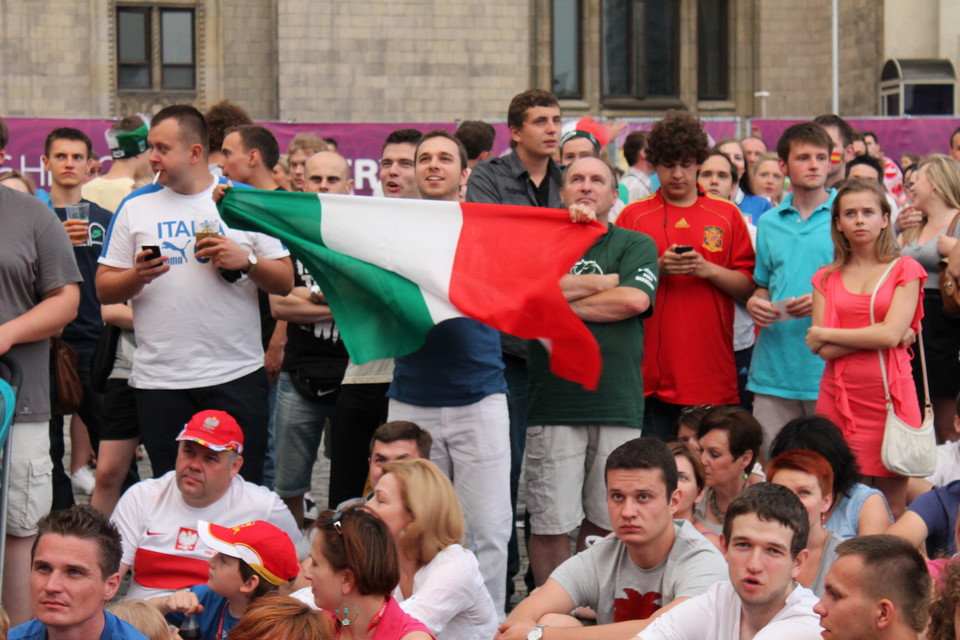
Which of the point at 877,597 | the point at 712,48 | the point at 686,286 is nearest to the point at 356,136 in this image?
the point at 686,286

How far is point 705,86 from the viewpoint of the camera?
91.2 feet

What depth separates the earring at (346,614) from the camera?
4.33 m

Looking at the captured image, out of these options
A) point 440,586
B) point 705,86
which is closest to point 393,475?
point 440,586

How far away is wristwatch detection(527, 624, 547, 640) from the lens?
450 cm

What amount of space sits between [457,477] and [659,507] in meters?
1.17

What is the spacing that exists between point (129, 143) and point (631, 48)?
780 inches

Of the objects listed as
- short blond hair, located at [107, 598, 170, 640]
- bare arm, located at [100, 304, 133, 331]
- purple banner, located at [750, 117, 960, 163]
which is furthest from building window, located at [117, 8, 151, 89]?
short blond hair, located at [107, 598, 170, 640]

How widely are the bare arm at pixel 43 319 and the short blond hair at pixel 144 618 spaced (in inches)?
45.5

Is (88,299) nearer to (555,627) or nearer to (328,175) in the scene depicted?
(328,175)

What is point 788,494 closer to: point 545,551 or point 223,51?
point 545,551

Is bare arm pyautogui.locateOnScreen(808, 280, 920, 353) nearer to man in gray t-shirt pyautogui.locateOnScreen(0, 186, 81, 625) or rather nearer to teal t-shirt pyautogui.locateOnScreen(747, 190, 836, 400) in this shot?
teal t-shirt pyautogui.locateOnScreen(747, 190, 836, 400)

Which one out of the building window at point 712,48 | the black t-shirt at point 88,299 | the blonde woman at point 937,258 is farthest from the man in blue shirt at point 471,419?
the building window at point 712,48

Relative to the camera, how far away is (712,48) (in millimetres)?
27828

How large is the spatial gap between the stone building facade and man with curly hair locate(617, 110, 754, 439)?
58.3ft
